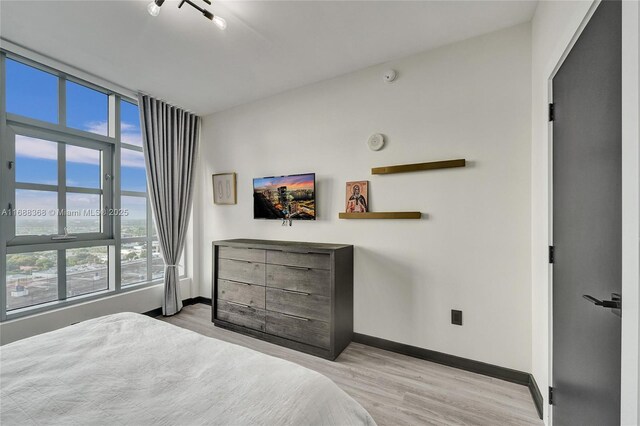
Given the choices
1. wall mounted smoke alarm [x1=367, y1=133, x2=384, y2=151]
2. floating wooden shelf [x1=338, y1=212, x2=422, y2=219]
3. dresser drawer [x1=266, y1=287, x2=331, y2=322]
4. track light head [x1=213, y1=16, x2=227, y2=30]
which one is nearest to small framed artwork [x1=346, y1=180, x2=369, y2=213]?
floating wooden shelf [x1=338, y1=212, x2=422, y2=219]

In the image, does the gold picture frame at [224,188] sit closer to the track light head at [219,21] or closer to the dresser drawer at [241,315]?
the dresser drawer at [241,315]

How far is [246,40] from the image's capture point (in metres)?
2.30

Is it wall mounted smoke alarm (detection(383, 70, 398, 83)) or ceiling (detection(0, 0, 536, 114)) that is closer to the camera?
ceiling (detection(0, 0, 536, 114))

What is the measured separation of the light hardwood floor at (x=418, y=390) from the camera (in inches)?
69.4

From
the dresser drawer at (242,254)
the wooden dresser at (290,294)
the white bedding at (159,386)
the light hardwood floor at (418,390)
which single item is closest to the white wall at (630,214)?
the white bedding at (159,386)

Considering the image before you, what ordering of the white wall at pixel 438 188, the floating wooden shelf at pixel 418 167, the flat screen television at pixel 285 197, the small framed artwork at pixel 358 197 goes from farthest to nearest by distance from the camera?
the flat screen television at pixel 285 197, the small framed artwork at pixel 358 197, the floating wooden shelf at pixel 418 167, the white wall at pixel 438 188

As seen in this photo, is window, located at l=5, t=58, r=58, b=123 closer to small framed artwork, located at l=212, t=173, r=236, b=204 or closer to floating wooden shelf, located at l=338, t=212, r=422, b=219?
small framed artwork, located at l=212, t=173, r=236, b=204

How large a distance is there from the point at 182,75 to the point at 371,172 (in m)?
2.22

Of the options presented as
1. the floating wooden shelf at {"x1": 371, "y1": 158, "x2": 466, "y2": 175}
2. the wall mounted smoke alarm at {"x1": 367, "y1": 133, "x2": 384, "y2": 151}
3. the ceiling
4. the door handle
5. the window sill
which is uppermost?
the ceiling

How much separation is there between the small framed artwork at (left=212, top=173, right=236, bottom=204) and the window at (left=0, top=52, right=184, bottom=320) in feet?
2.85

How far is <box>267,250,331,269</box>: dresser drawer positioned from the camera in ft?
8.25

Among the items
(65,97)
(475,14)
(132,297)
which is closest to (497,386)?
(475,14)

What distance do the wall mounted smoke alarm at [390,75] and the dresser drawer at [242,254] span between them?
6.94ft

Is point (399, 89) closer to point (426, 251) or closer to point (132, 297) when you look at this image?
point (426, 251)
